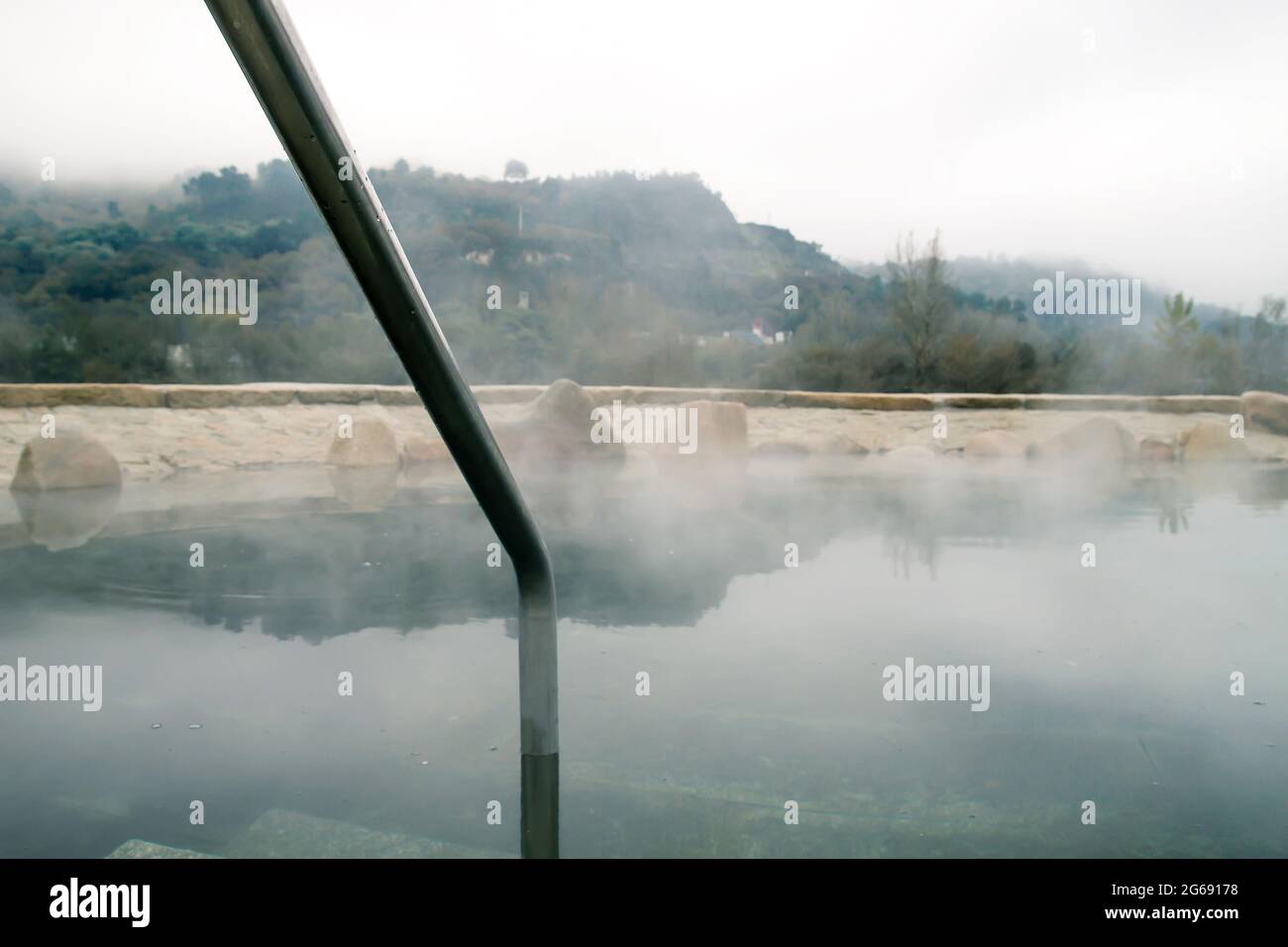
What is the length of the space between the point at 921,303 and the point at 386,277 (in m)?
20.0

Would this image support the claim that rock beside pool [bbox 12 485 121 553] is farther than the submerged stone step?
Yes

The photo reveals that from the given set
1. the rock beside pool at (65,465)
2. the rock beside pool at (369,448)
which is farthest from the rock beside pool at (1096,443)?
the rock beside pool at (65,465)

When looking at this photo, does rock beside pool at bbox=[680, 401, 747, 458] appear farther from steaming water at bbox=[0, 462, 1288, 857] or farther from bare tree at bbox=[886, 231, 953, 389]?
bare tree at bbox=[886, 231, 953, 389]

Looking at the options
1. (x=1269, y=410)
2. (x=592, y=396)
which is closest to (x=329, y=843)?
(x=592, y=396)

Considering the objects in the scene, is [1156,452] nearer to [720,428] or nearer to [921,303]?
[720,428]

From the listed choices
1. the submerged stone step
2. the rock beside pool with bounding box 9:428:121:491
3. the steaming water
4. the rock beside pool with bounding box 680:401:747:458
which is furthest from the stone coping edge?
the submerged stone step

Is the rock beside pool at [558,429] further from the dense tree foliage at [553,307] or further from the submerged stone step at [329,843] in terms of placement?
the submerged stone step at [329,843]

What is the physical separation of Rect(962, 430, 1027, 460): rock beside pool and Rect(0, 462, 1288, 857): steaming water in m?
5.09

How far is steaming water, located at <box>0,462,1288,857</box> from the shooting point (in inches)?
70.4

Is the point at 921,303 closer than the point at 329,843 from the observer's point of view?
No

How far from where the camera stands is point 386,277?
1096mm

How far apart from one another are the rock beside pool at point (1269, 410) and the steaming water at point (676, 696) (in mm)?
7265
